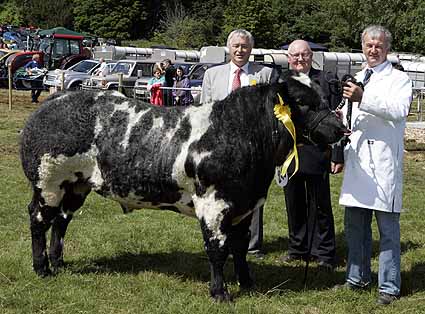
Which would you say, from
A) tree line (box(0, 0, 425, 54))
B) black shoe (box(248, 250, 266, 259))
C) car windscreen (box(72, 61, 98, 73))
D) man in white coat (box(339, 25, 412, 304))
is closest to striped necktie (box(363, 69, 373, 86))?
man in white coat (box(339, 25, 412, 304))

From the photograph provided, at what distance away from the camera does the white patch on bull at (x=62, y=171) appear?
232 inches

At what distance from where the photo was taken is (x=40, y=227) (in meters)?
6.22

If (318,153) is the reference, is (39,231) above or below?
below

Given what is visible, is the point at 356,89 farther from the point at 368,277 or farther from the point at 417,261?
the point at 417,261

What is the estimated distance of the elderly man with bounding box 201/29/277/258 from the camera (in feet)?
21.4

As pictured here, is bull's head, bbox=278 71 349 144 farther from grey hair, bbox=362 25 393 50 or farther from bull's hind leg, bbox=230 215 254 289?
bull's hind leg, bbox=230 215 254 289

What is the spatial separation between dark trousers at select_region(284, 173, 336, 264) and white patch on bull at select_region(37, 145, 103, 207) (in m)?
2.36

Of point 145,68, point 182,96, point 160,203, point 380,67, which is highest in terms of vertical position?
point 380,67

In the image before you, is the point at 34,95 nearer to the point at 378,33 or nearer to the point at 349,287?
the point at 349,287

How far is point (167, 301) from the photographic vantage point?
5766 millimetres

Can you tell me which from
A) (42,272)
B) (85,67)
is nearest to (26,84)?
(85,67)

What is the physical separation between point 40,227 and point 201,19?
73068 millimetres

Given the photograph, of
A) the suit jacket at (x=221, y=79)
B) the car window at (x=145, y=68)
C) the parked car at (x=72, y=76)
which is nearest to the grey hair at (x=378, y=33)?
the suit jacket at (x=221, y=79)

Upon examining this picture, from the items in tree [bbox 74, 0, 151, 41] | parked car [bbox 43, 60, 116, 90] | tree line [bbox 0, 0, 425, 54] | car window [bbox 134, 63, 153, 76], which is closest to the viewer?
parked car [bbox 43, 60, 116, 90]
